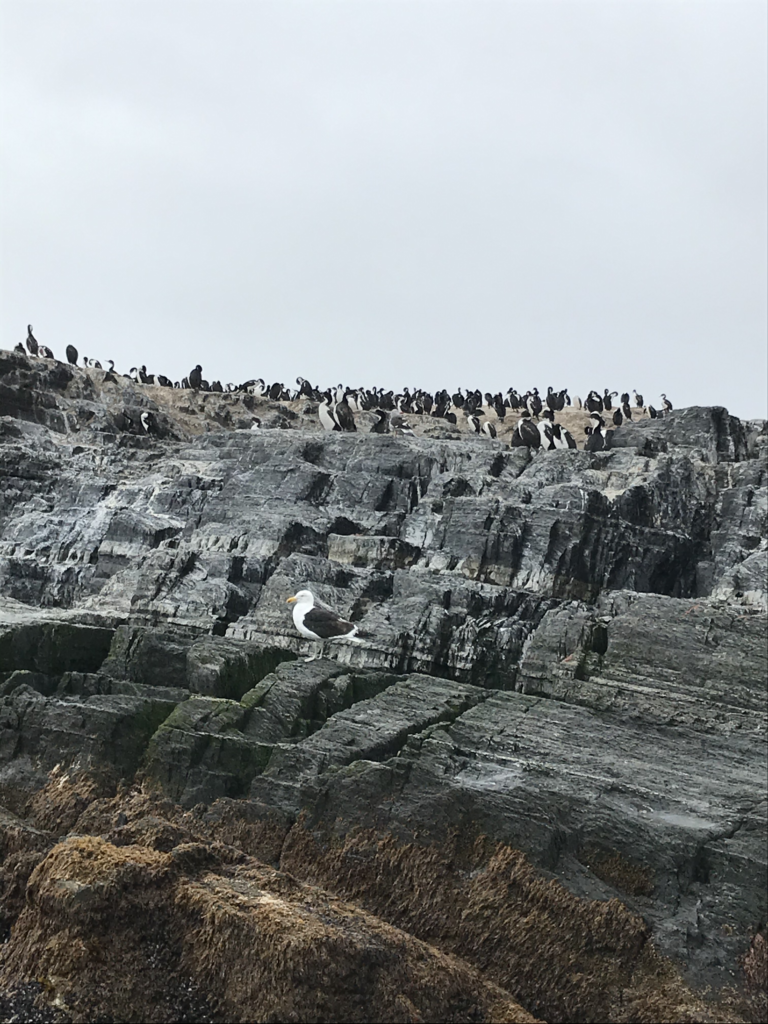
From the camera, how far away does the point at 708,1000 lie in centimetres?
880

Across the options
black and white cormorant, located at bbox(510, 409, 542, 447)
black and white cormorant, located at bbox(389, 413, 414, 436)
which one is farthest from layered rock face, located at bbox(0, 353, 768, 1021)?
black and white cormorant, located at bbox(389, 413, 414, 436)

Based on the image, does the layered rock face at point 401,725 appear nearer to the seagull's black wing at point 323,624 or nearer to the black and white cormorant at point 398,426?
the seagull's black wing at point 323,624

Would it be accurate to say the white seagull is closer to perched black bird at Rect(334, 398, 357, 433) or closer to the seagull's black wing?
the seagull's black wing

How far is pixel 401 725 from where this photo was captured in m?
12.4

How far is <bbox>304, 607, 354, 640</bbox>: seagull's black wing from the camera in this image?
583 inches

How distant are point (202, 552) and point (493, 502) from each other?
5.89m

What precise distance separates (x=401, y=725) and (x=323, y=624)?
2.88m

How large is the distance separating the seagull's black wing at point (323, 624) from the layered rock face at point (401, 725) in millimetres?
434

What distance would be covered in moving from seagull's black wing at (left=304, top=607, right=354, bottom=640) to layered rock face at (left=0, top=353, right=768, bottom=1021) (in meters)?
0.43

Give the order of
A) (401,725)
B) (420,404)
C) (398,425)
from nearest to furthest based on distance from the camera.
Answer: (401,725)
(398,425)
(420,404)

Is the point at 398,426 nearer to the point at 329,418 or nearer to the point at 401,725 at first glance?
the point at 329,418

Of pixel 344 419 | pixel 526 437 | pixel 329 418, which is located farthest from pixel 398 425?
pixel 526 437

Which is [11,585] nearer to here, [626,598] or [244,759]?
[244,759]

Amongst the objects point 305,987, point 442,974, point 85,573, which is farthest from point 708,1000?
point 85,573
